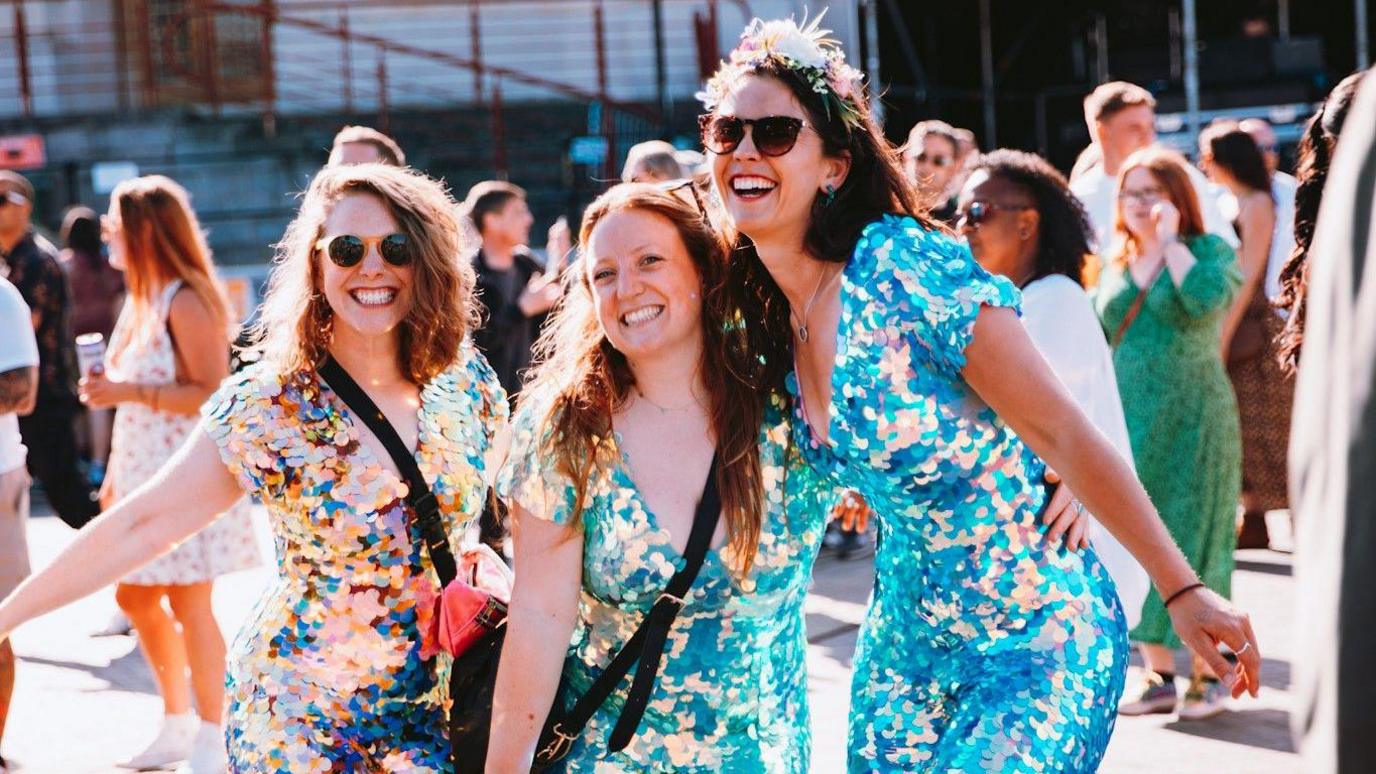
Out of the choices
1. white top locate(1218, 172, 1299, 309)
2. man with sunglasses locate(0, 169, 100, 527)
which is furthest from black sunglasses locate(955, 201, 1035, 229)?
man with sunglasses locate(0, 169, 100, 527)

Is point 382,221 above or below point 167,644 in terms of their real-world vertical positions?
above

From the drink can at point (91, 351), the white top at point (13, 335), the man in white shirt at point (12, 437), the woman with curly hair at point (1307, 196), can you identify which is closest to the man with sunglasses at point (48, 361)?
the man in white shirt at point (12, 437)

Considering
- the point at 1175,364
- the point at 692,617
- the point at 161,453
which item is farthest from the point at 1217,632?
the point at 161,453

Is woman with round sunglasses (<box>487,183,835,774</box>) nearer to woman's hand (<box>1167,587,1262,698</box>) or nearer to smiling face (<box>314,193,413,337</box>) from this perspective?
smiling face (<box>314,193,413,337</box>)

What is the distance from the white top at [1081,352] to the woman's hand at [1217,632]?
2.08 metres

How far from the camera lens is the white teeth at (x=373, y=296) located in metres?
3.12

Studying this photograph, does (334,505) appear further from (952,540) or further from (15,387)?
(15,387)

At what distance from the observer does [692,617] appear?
2723 mm

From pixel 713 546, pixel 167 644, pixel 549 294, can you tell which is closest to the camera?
pixel 713 546

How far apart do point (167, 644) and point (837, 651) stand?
2636 mm

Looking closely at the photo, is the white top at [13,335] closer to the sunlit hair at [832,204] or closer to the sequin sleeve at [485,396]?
the sequin sleeve at [485,396]

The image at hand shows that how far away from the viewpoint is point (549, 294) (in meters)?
7.42

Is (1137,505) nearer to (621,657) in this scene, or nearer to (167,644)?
(621,657)

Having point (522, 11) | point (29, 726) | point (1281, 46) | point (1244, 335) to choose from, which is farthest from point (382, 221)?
point (522, 11)
